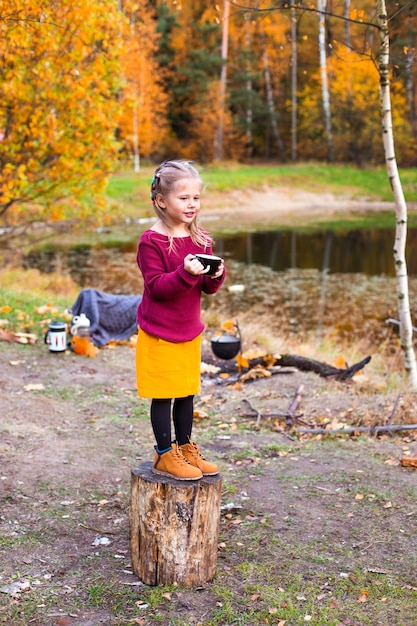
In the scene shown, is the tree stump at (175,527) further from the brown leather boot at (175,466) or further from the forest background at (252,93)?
the forest background at (252,93)

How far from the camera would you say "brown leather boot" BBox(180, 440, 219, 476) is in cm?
420

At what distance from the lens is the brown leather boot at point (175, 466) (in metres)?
4.04

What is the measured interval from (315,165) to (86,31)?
100ft

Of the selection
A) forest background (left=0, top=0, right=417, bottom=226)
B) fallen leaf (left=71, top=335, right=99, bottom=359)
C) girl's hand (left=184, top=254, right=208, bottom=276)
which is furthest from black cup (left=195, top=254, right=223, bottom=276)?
forest background (left=0, top=0, right=417, bottom=226)

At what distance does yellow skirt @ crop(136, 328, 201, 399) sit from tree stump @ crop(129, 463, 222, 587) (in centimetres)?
49

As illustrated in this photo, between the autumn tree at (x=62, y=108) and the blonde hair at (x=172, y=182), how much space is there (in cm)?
779

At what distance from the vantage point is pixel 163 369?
13.0 feet

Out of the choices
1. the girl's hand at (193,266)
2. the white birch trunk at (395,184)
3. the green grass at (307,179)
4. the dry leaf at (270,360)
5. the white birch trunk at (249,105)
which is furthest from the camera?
the white birch trunk at (249,105)

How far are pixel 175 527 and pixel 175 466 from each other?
1.05 ft

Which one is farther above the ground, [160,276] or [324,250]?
[160,276]

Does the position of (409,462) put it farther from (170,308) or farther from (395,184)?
(395,184)

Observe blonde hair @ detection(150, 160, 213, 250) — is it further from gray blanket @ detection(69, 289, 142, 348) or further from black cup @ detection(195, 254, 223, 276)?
gray blanket @ detection(69, 289, 142, 348)

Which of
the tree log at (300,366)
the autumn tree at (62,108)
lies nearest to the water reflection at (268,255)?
the autumn tree at (62,108)

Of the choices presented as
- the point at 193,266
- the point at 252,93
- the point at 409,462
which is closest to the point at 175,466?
the point at 193,266
